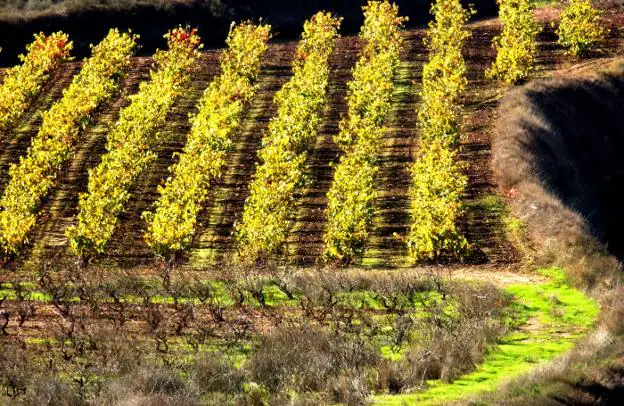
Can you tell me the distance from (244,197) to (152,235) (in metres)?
5.22

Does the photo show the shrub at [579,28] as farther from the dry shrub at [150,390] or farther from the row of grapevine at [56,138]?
the dry shrub at [150,390]

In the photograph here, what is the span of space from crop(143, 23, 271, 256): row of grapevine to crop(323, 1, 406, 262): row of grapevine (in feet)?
13.5

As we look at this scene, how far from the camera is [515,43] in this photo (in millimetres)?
47312

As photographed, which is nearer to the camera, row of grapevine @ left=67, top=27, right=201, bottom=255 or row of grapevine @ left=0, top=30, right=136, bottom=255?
row of grapevine @ left=67, top=27, right=201, bottom=255

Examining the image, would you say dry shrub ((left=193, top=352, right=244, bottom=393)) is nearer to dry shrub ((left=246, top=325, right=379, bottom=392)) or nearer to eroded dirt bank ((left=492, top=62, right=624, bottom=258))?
dry shrub ((left=246, top=325, right=379, bottom=392))

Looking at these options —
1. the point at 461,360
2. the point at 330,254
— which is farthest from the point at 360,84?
the point at 461,360

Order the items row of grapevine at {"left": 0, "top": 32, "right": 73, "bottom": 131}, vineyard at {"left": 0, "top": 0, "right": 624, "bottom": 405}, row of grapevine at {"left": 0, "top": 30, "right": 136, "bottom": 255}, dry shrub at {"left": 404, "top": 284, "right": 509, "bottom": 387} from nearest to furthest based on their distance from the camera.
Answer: dry shrub at {"left": 404, "top": 284, "right": 509, "bottom": 387} → vineyard at {"left": 0, "top": 0, "right": 624, "bottom": 405} → row of grapevine at {"left": 0, "top": 30, "right": 136, "bottom": 255} → row of grapevine at {"left": 0, "top": 32, "right": 73, "bottom": 131}

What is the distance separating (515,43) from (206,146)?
17045mm

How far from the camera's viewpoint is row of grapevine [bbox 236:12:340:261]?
32312mm

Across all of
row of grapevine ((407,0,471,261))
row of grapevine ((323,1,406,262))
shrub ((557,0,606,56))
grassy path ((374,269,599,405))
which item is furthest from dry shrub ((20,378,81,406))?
shrub ((557,0,606,56))

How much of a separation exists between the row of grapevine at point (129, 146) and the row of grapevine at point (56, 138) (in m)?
1.35

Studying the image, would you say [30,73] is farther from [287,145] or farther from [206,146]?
[287,145]

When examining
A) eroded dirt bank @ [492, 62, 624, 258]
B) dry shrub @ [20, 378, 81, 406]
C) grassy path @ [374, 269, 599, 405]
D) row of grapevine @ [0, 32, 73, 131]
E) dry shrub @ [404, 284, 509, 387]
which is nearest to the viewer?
dry shrub @ [20, 378, 81, 406]

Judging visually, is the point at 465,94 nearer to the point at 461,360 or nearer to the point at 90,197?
the point at 90,197
